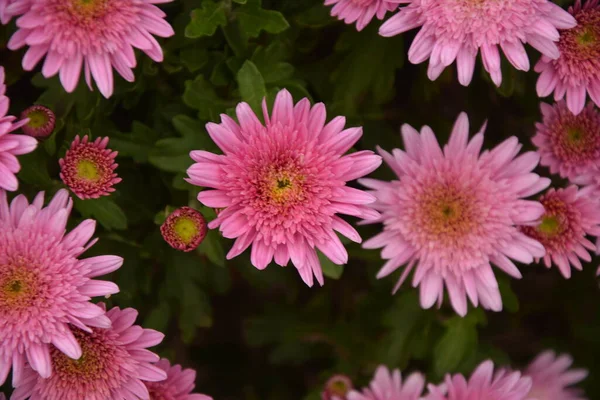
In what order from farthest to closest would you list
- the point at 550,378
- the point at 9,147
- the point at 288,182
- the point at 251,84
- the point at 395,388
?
the point at 550,378 → the point at 395,388 → the point at 251,84 → the point at 288,182 → the point at 9,147

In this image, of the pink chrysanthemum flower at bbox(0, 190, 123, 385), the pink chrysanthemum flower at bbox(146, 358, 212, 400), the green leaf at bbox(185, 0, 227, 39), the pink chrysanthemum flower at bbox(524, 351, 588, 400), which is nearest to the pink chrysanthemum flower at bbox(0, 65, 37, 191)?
the pink chrysanthemum flower at bbox(0, 190, 123, 385)

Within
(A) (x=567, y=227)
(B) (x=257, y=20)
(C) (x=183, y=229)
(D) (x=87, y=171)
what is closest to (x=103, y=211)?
(D) (x=87, y=171)

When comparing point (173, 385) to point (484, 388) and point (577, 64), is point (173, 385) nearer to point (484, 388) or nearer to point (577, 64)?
point (484, 388)

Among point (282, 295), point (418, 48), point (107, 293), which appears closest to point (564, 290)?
point (282, 295)

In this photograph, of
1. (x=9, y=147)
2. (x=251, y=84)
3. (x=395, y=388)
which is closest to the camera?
(x=9, y=147)

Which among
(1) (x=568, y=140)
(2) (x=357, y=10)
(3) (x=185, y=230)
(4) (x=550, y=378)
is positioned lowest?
(4) (x=550, y=378)

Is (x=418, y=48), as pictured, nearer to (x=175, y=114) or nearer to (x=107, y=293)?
(x=175, y=114)

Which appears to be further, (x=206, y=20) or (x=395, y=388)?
(x=395, y=388)

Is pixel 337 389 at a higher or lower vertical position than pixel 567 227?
lower
